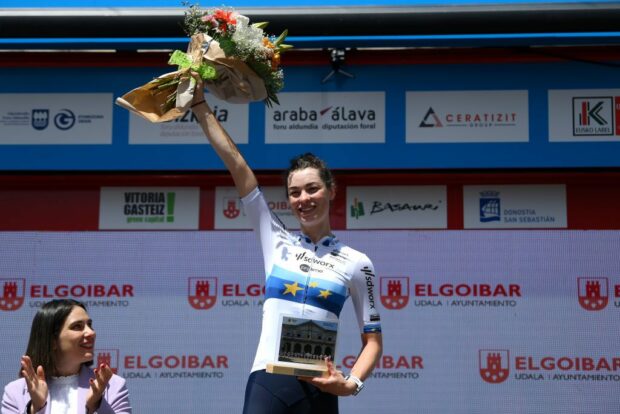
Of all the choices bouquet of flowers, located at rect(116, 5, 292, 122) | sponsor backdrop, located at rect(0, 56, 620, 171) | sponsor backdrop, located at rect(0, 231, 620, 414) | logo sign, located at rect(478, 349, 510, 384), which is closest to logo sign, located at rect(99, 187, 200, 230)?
sponsor backdrop, located at rect(0, 231, 620, 414)

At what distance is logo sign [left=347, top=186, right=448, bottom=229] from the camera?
5078 millimetres

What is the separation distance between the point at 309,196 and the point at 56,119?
2.96 metres

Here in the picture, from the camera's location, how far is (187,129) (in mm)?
5168

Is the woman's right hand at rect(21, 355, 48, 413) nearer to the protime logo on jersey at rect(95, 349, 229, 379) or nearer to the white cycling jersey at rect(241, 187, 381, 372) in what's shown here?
the white cycling jersey at rect(241, 187, 381, 372)

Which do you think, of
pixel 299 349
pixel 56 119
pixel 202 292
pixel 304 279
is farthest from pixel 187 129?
pixel 299 349

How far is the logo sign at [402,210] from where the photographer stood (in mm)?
5078

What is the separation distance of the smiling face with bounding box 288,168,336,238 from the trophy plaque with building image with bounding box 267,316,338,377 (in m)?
0.36

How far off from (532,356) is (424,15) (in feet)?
6.83

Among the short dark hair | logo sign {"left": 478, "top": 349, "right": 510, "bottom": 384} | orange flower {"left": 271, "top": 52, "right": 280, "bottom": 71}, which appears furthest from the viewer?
logo sign {"left": 478, "top": 349, "right": 510, "bottom": 384}

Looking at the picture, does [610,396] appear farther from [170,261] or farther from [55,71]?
[55,71]

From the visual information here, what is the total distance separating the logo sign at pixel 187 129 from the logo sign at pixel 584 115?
186 centimetres

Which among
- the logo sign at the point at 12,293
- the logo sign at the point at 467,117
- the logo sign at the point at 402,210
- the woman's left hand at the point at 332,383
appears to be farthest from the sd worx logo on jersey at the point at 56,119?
the woman's left hand at the point at 332,383

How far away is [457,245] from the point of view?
5.05 meters

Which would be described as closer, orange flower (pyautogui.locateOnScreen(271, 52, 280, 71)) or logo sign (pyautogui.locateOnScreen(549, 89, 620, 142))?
orange flower (pyautogui.locateOnScreen(271, 52, 280, 71))
